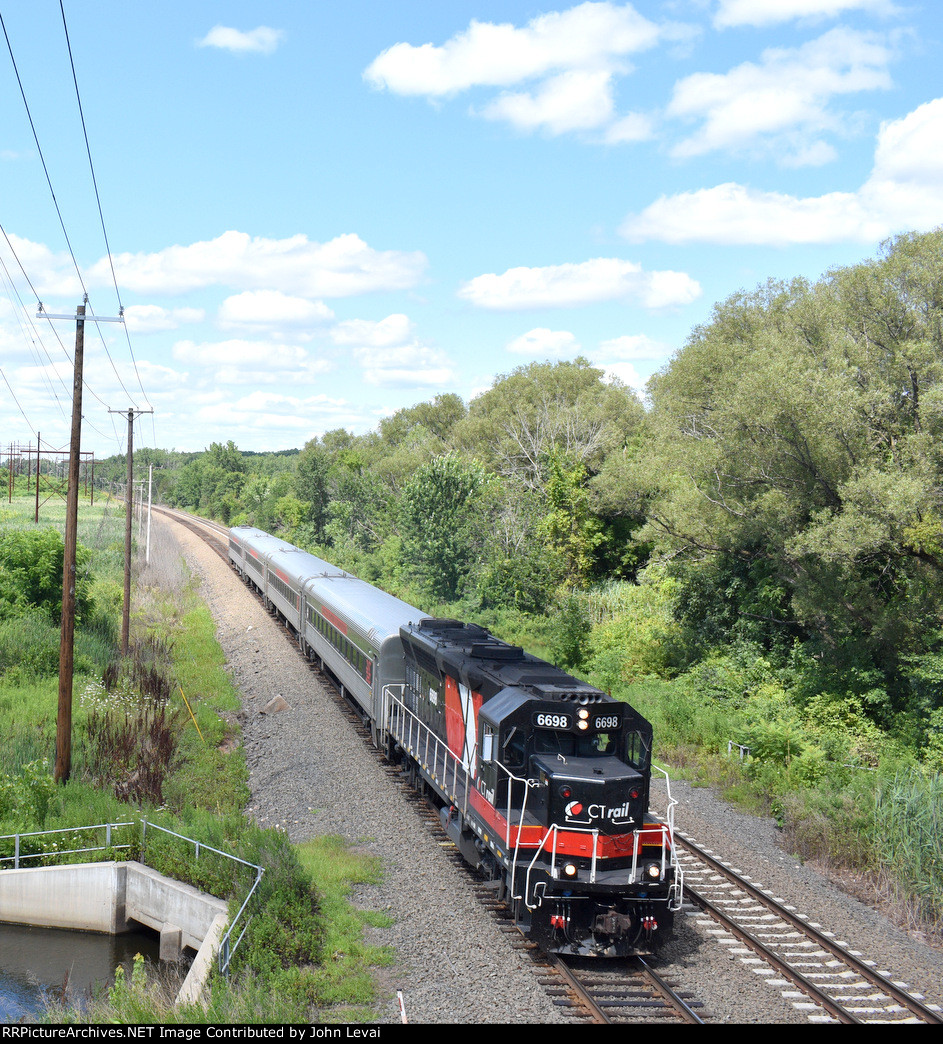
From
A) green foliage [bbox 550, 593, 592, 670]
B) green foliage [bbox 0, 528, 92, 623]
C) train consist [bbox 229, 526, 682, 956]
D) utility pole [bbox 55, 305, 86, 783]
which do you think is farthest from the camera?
green foliage [bbox 0, 528, 92, 623]

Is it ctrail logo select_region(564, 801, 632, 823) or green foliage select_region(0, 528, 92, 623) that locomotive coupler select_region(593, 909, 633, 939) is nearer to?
ctrail logo select_region(564, 801, 632, 823)

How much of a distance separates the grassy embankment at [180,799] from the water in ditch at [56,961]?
1.44 meters

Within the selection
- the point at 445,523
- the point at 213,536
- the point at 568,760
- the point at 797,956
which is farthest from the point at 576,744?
the point at 213,536

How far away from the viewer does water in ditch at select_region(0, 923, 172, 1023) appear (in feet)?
44.2

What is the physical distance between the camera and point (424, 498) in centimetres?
4394

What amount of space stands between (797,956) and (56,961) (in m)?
12.2

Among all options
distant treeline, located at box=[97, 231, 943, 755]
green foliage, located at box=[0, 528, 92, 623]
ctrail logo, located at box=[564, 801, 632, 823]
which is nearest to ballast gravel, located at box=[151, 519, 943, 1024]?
ctrail logo, located at box=[564, 801, 632, 823]

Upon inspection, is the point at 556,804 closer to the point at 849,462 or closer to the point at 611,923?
the point at 611,923

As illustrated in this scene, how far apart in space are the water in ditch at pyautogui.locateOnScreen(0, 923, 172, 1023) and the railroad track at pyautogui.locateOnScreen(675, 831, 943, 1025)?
945 cm

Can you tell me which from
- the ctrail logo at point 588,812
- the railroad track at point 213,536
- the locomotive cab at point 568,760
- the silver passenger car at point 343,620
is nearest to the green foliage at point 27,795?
the silver passenger car at point 343,620

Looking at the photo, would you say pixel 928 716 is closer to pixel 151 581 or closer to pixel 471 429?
pixel 151 581

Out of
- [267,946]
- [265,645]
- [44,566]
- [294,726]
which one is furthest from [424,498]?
[267,946]

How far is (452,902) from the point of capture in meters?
13.0

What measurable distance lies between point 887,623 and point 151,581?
40.8 m
